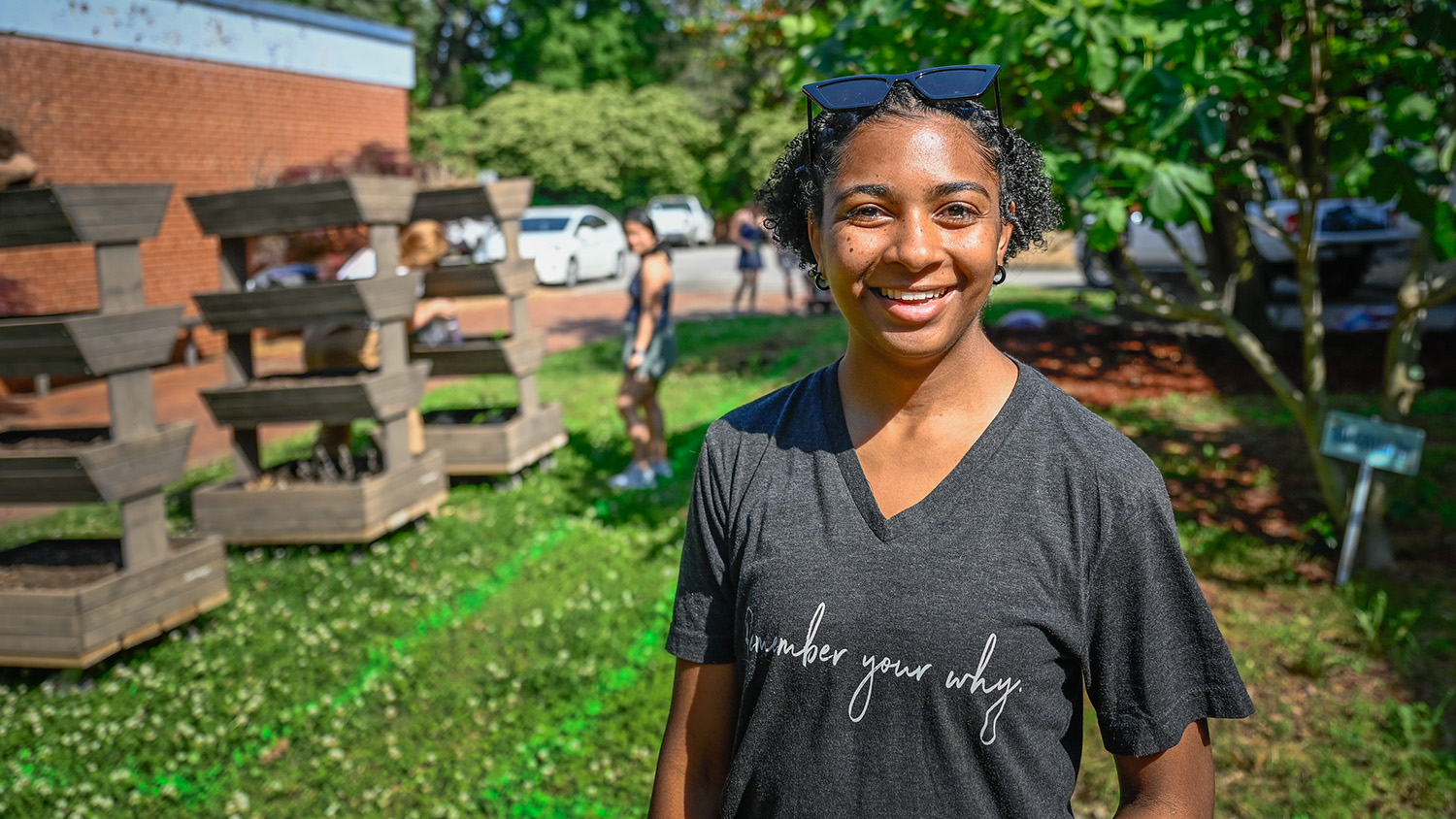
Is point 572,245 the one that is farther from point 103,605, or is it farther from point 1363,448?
point 1363,448

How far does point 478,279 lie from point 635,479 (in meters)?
1.85

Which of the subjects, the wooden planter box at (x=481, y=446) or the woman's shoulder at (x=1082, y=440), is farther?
the wooden planter box at (x=481, y=446)

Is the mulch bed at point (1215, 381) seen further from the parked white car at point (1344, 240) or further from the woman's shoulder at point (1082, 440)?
the woman's shoulder at point (1082, 440)

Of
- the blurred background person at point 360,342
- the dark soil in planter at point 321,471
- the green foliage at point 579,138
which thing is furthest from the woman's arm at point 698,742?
the green foliage at point 579,138

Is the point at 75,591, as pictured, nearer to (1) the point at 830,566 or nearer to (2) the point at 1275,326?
(1) the point at 830,566

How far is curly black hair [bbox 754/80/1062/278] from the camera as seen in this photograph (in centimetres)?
157

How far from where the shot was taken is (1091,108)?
5.83 m

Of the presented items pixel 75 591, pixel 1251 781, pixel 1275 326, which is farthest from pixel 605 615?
pixel 1275 326

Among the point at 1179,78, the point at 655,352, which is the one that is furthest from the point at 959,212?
the point at 655,352

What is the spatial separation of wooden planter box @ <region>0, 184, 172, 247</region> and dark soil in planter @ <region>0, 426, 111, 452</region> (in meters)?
0.94

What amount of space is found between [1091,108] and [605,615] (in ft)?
12.3

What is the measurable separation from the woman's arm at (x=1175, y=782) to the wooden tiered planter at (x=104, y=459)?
4525 millimetres

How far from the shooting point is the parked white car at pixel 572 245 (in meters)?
22.8

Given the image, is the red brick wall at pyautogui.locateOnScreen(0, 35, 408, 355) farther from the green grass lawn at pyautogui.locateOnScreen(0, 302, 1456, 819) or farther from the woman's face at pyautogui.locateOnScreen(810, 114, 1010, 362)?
the woman's face at pyautogui.locateOnScreen(810, 114, 1010, 362)
